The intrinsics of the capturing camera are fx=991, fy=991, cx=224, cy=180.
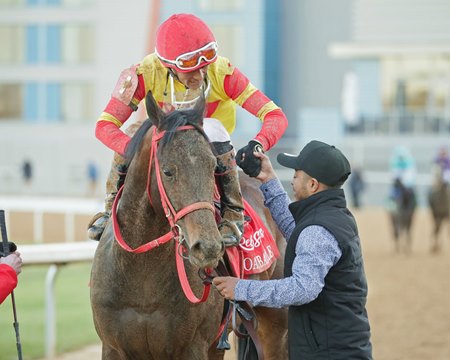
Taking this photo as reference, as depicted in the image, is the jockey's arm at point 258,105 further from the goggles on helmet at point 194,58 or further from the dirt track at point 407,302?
the dirt track at point 407,302

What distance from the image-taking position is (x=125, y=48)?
39.9 m

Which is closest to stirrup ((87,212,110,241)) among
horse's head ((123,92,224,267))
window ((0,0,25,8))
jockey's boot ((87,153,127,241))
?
jockey's boot ((87,153,127,241))

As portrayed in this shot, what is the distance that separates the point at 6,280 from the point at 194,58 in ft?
3.62

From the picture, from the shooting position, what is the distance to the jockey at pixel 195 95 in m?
3.83

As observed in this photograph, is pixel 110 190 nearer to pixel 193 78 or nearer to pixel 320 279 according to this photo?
pixel 193 78

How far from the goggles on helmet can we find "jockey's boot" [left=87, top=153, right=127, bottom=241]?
1.43 ft

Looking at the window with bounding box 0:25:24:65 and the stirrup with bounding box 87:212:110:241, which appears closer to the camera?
the stirrup with bounding box 87:212:110:241

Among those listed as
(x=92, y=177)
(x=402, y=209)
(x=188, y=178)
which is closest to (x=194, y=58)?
(x=188, y=178)

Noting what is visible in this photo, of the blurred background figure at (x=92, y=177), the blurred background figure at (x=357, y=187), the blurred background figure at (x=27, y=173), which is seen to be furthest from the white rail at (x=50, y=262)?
the blurred background figure at (x=27, y=173)

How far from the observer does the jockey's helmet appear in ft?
12.5

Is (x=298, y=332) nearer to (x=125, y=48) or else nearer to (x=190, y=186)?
(x=190, y=186)

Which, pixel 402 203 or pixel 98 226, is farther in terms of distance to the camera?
pixel 402 203

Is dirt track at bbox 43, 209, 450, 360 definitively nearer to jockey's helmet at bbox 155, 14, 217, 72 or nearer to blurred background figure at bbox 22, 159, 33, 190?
jockey's helmet at bbox 155, 14, 217, 72

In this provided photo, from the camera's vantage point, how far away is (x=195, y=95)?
3908mm
